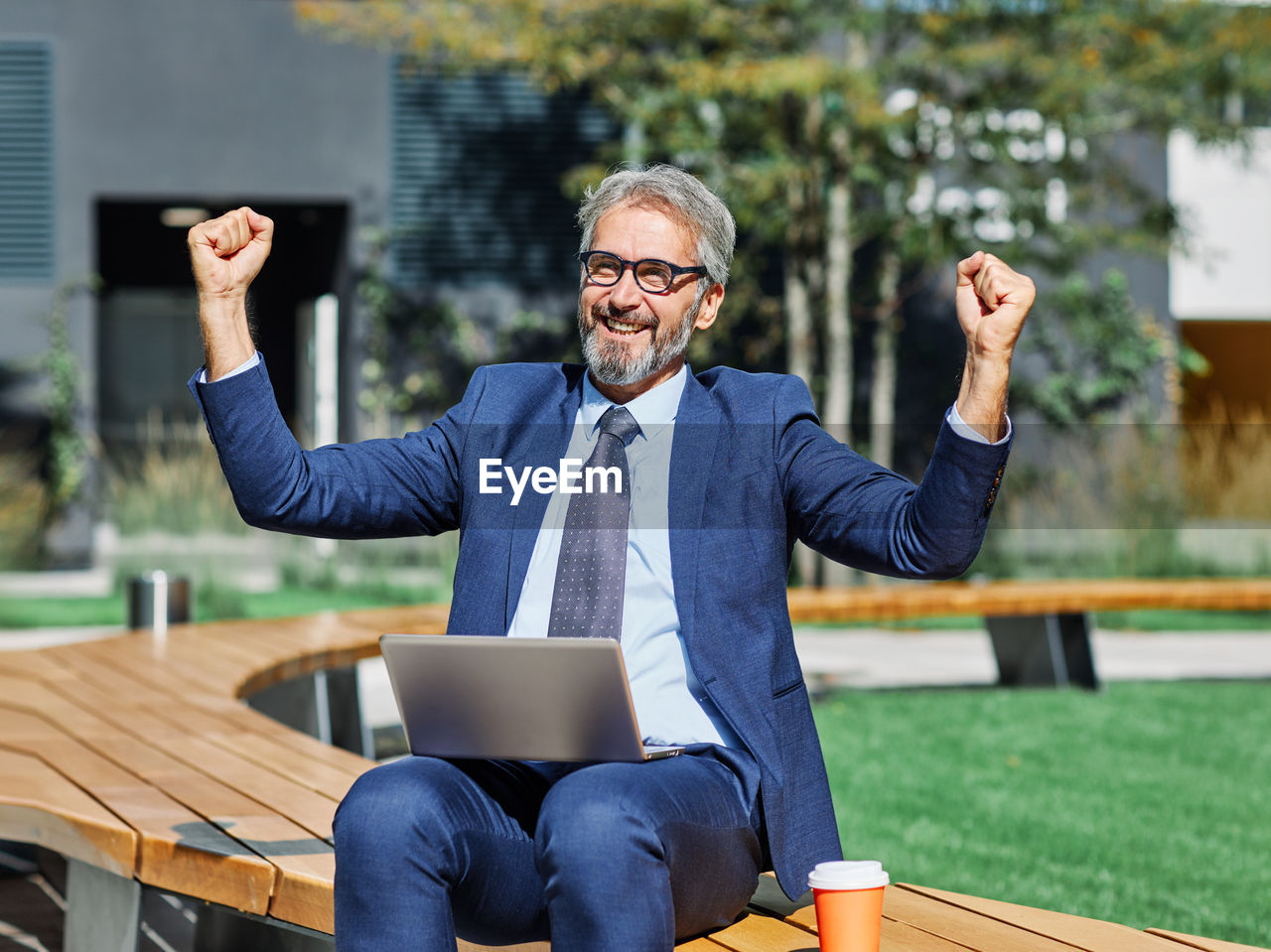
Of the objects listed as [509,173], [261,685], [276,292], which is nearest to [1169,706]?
→ [261,685]

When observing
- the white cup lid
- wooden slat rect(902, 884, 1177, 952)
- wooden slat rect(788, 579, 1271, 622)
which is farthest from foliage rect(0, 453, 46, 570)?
the white cup lid

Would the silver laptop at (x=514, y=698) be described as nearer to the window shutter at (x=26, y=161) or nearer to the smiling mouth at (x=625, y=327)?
the smiling mouth at (x=625, y=327)

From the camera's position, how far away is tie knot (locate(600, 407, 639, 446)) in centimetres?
217

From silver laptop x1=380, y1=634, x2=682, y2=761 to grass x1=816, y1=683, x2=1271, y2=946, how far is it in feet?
6.12

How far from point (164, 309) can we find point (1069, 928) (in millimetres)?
14983

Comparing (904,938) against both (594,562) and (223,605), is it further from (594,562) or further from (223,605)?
(223,605)

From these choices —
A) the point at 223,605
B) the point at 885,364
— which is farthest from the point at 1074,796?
the point at 885,364

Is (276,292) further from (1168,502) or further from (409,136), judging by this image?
(1168,502)

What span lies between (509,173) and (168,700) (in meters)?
8.75

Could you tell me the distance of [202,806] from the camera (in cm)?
260

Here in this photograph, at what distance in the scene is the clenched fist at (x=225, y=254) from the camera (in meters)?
1.98

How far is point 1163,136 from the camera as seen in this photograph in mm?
9914

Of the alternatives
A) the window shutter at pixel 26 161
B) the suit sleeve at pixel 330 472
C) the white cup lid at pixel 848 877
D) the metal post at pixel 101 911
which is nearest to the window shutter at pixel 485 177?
the window shutter at pixel 26 161

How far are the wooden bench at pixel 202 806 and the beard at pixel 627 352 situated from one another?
780 mm
